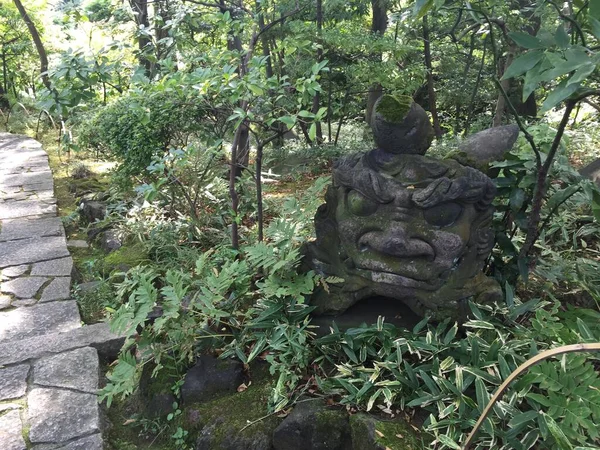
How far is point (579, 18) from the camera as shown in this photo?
2646 millimetres

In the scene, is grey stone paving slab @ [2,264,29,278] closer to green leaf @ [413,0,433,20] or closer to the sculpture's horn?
the sculpture's horn

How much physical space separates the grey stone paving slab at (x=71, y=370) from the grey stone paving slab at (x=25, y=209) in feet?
10.4

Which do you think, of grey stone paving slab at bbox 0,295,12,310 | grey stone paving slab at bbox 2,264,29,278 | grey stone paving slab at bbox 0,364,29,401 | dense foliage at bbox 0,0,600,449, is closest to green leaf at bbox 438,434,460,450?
dense foliage at bbox 0,0,600,449

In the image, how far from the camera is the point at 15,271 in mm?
4324

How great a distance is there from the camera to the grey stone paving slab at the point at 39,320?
3.46m

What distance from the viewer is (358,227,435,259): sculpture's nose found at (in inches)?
94.7

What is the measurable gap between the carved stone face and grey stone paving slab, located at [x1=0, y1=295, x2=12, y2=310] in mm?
2859

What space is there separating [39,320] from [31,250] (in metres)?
1.44

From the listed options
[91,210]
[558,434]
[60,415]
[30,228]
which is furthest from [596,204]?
[30,228]

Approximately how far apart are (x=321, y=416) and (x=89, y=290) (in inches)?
101

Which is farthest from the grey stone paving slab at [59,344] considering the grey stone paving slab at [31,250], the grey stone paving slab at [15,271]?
the grey stone paving slab at [31,250]

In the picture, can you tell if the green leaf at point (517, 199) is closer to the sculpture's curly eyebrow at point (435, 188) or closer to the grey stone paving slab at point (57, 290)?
the sculpture's curly eyebrow at point (435, 188)

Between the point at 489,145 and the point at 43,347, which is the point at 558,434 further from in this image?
the point at 43,347

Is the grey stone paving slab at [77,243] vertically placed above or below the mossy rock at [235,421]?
below
